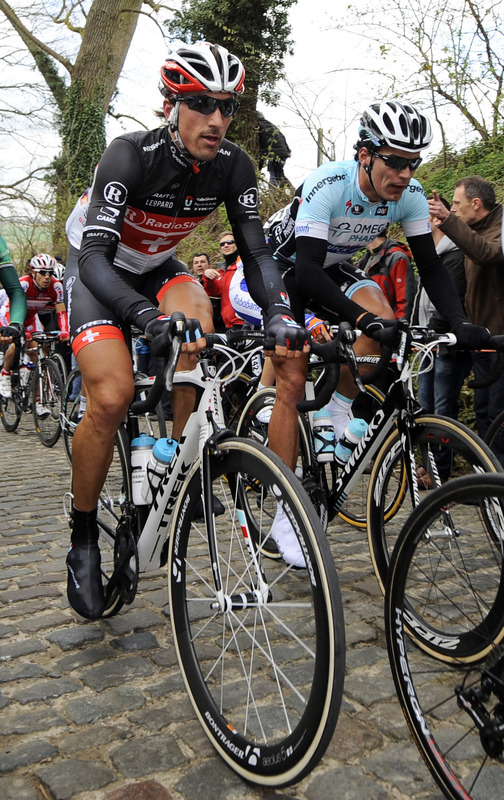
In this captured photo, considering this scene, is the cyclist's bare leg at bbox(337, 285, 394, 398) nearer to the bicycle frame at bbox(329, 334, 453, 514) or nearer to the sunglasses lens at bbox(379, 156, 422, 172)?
the bicycle frame at bbox(329, 334, 453, 514)

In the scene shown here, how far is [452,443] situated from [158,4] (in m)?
24.0

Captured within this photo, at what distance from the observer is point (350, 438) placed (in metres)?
3.99

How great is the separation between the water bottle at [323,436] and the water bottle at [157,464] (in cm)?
144

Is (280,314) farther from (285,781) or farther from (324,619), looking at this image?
(285,781)

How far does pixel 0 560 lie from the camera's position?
4.50 m

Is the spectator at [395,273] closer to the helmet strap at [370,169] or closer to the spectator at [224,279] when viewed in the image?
the spectator at [224,279]

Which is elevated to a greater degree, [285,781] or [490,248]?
[490,248]

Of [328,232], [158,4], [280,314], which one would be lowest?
[280,314]

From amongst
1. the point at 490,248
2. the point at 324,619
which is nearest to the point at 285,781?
the point at 324,619

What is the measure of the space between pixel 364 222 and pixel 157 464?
211 cm

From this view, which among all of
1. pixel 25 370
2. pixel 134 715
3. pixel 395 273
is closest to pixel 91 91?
pixel 25 370

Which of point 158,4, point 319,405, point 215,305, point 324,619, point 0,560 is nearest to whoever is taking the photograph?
point 324,619

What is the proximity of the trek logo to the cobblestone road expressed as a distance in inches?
76.2

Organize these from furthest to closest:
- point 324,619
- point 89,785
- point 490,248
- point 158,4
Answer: point 158,4
point 490,248
point 89,785
point 324,619
